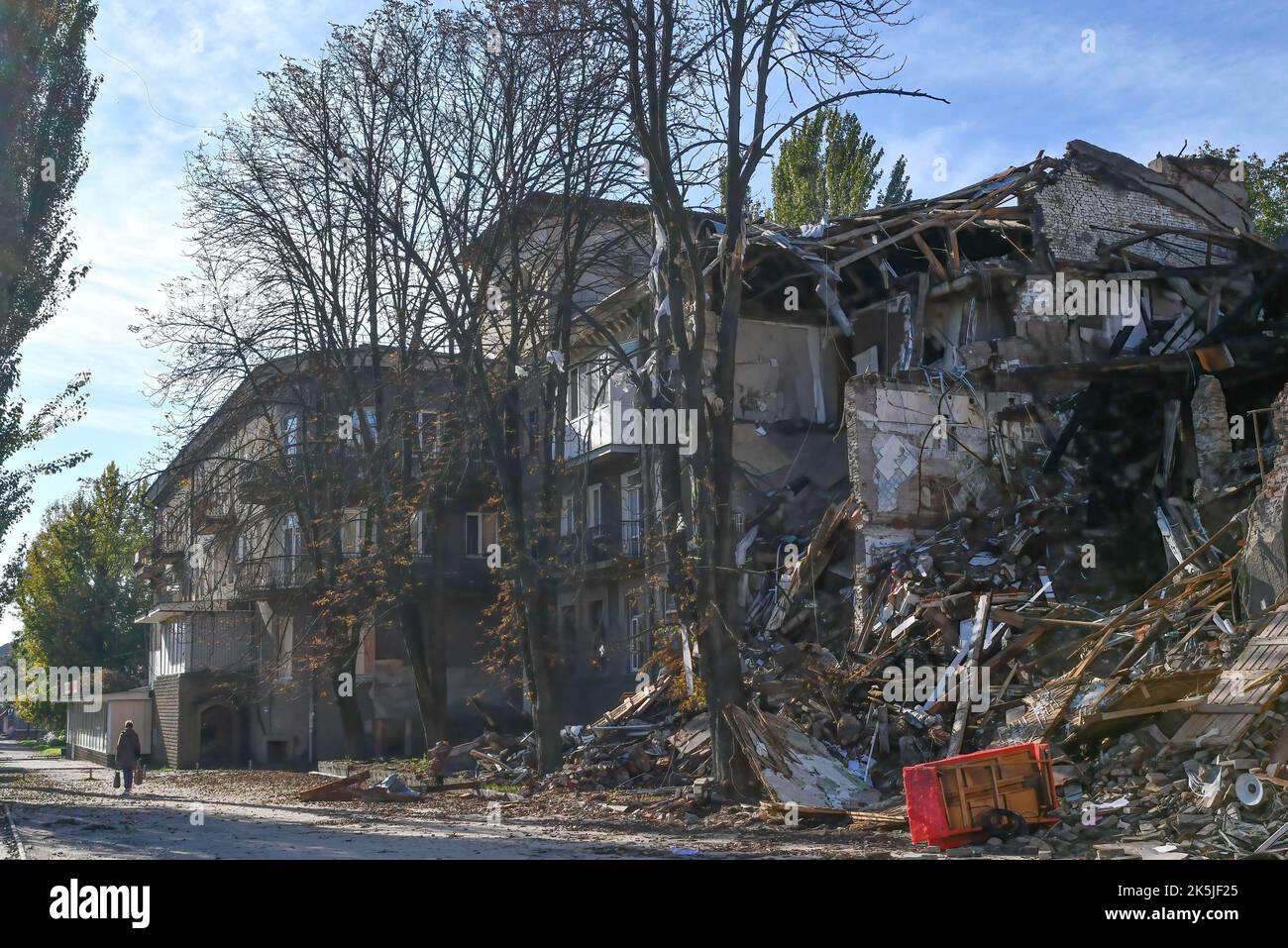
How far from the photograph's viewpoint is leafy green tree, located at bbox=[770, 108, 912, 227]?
49.9 meters

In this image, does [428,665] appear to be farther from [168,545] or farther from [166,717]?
[166,717]

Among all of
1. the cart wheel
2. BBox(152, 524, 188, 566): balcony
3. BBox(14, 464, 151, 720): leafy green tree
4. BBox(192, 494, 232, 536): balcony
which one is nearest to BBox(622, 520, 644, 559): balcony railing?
BBox(192, 494, 232, 536): balcony

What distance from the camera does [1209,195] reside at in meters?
29.4

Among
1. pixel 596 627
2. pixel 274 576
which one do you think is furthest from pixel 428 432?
pixel 274 576

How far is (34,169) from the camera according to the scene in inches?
928

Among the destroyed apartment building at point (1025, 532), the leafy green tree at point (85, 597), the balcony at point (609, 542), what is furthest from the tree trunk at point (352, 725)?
the leafy green tree at point (85, 597)

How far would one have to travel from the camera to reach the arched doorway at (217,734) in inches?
1720

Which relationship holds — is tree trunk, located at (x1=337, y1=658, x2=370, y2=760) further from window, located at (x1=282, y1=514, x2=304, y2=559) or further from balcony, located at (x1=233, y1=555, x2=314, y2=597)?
window, located at (x1=282, y1=514, x2=304, y2=559)

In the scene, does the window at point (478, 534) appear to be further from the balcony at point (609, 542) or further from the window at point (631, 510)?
the window at point (631, 510)

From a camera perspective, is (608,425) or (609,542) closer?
(608,425)

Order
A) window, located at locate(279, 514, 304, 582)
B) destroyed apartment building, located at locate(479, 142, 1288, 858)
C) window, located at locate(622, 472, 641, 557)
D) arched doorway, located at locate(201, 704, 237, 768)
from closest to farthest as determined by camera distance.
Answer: destroyed apartment building, located at locate(479, 142, 1288, 858) < window, located at locate(622, 472, 641, 557) < window, located at locate(279, 514, 304, 582) < arched doorway, located at locate(201, 704, 237, 768)

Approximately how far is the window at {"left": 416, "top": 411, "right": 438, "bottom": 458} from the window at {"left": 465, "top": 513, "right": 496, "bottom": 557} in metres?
13.7

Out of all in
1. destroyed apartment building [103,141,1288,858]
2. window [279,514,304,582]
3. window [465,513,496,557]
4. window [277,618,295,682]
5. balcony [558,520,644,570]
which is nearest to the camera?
destroyed apartment building [103,141,1288,858]

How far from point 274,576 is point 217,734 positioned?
394 inches
